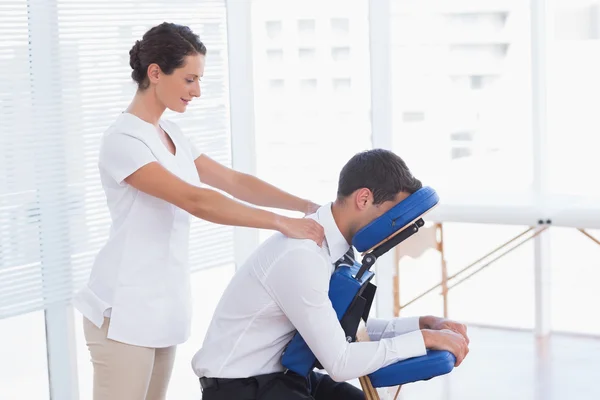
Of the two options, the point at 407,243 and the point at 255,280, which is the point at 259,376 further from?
the point at 407,243

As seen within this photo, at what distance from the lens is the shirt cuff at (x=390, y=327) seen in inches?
81.2

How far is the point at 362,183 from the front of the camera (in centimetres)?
182

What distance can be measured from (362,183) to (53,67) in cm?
143

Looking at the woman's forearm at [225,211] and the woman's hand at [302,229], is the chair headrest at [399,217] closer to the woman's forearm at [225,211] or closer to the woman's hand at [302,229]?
the woman's hand at [302,229]

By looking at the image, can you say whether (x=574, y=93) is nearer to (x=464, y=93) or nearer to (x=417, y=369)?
(x=464, y=93)

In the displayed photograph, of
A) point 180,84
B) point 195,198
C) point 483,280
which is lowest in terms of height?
point 483,280

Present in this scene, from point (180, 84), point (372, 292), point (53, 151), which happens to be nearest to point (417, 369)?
point (372, 292)

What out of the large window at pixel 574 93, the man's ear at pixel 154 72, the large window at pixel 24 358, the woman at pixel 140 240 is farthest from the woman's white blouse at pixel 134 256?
the large window at pixel 574 93

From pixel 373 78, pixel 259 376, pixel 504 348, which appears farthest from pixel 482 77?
pixel 259 376

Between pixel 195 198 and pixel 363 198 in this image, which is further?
pixel 195 198

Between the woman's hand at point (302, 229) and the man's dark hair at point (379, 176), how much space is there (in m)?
0.10

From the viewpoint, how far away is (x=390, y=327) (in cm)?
207

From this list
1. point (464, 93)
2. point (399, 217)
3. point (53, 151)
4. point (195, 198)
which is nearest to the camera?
point (399, 217)

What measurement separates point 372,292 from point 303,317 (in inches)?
8.3
